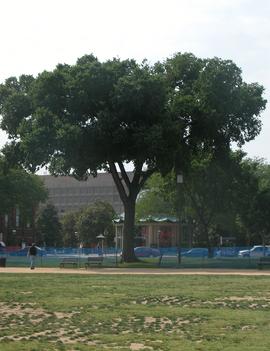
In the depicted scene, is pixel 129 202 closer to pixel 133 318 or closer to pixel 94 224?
pixel 133 318

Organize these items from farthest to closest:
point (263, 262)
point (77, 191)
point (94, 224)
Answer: point (77, 191) → point (94, 224) → point (263, 262)

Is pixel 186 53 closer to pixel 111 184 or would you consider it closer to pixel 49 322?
pixel 49 322

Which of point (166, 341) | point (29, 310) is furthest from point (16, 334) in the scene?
point (29, 310)

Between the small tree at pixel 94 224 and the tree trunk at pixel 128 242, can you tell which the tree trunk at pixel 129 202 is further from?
the small tree at pixel 94 224

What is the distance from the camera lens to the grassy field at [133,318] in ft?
37.7

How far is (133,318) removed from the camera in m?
15.0

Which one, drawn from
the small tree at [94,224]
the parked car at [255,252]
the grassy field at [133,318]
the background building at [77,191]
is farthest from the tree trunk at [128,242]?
the background building at [77,191]

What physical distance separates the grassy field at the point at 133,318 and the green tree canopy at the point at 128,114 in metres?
21.6

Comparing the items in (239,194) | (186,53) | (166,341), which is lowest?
(166,341)

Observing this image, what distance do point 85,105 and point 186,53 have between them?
11.1m

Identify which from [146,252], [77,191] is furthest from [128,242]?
[77,191]

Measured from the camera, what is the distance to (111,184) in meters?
173

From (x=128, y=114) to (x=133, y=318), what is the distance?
30693 millimetres

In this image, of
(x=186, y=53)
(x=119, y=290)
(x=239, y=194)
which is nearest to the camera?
(x=119, y=290)
